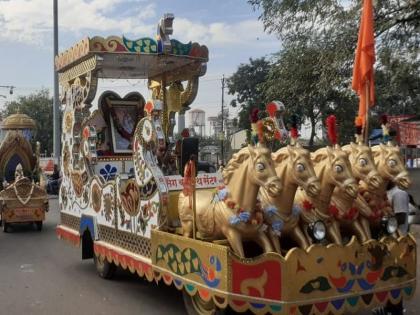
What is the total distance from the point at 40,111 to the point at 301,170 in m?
41.5

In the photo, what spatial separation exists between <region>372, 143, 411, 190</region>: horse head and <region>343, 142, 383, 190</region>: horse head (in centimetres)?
16

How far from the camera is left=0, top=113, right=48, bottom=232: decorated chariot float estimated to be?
1308 cm

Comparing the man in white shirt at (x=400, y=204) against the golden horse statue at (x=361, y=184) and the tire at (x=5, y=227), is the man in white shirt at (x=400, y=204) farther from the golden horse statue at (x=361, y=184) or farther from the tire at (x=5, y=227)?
the tire at (x=5, y=227)

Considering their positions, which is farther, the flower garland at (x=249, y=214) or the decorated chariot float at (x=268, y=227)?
the flower garland at (x=249, y=214)

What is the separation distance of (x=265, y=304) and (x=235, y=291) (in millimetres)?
277

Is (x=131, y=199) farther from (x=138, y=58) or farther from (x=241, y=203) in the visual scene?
(x=138, y=58)

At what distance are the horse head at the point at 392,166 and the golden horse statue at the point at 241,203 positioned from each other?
1.29 m

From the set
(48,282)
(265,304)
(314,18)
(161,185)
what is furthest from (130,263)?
(314,18)

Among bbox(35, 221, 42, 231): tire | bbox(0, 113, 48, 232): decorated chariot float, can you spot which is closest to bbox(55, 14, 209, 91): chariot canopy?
bbox(0, 113, 48, 232): decorated chariot float

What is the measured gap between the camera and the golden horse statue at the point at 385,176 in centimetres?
543

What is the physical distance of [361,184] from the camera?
5637 millimetres

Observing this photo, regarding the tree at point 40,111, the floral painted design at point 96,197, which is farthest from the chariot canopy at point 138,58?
the tree at point 40,111

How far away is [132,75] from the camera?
9539 millimetres

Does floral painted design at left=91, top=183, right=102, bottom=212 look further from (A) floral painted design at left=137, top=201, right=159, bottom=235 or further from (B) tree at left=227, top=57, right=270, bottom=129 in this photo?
(B) tree at left=227, top=57, right=270, bottom=129
